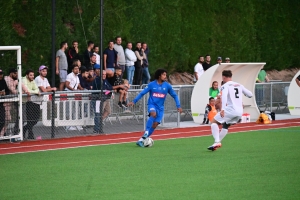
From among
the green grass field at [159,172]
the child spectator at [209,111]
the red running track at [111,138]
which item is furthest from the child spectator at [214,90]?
the green grass field at [159,172]

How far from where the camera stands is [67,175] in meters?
13.6

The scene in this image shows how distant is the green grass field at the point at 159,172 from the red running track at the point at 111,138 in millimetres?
979

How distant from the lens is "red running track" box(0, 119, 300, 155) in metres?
18.7

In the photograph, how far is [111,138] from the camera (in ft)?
69.2

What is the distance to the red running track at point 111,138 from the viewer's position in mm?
18656

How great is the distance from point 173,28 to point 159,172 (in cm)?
1770

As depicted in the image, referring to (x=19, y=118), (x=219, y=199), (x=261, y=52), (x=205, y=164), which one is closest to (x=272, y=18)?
(x=261, y=52)

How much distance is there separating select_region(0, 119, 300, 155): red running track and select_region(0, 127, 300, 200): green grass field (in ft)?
3.21

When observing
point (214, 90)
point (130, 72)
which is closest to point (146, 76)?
point (130, 72)

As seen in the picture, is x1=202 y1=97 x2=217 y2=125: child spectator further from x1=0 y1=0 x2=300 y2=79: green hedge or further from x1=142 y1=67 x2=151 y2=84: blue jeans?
x1=0 y1=0 x2=300 y2=79: green hedge

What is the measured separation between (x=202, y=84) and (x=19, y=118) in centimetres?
851

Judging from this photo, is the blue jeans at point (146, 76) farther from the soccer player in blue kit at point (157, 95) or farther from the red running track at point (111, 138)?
the soccer player in blue kit at point (157, 95)

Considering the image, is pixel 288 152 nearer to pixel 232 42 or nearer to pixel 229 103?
pixel 229 103

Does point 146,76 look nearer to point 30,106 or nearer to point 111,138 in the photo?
point 111,138
